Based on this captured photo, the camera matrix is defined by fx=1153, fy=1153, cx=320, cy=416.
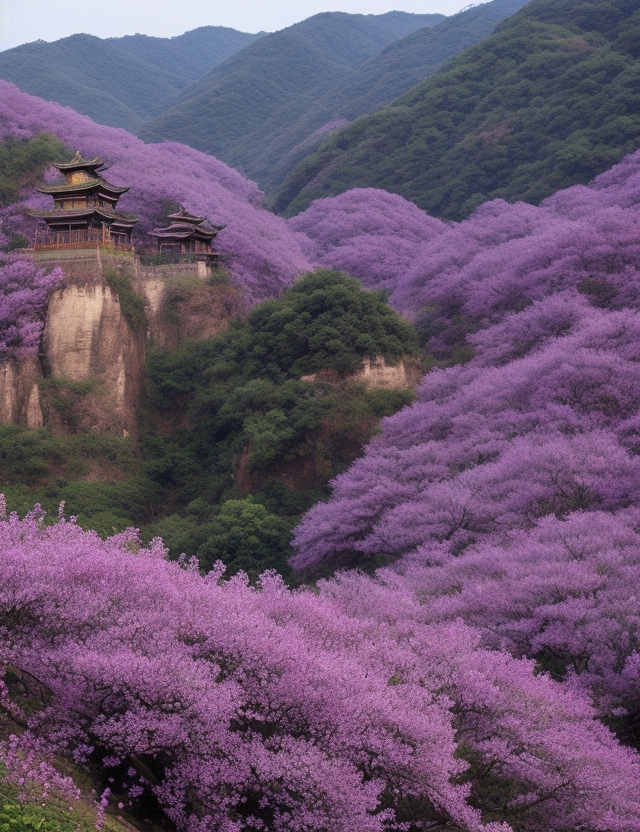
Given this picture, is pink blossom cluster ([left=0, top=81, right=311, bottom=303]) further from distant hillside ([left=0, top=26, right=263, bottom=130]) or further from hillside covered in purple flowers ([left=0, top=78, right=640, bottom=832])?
distant hillside ([left=0, top=26, right=263, bottom=130])

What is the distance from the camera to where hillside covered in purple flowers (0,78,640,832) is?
45.4 feet

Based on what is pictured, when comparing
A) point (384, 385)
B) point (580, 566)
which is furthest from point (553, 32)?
point (580, 566)

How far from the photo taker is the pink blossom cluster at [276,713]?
1376 centimetres

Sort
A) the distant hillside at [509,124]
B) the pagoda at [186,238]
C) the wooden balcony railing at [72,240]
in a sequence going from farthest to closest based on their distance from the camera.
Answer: the distant hillside at [509,124] < the pagoda at [186,238] < the wooden balcony railing at [72,240]

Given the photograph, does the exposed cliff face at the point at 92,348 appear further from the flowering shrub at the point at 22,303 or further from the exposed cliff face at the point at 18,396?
the exposed cliff face at the point at 18,396

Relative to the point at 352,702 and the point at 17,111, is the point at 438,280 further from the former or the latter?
the point at 352,702

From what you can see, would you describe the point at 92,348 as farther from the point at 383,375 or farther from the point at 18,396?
the point at 383,375

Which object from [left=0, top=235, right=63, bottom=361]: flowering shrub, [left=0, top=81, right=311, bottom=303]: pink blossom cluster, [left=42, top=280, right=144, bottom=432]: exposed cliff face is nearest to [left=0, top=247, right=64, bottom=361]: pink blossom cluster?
[left=0, top=235, right=63, bottom=361]: flowering shrub

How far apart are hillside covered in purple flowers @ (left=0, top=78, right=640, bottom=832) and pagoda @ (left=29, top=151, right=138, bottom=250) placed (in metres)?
8.59

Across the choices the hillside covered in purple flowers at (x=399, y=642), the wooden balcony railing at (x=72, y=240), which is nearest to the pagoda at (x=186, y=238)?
the wooden balcony railing at (x=72, y=240)

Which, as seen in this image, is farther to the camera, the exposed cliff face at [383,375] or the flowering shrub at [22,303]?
the exposed cliff face at [383,375]

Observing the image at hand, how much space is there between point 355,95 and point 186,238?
71476 millimetres

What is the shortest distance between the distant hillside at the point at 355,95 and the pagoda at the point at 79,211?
175 feet

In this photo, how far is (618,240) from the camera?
112ft
